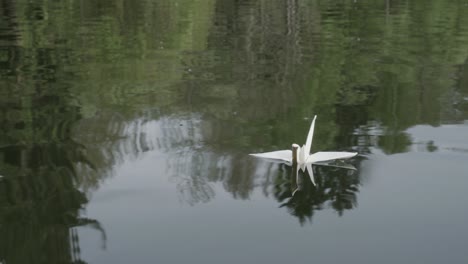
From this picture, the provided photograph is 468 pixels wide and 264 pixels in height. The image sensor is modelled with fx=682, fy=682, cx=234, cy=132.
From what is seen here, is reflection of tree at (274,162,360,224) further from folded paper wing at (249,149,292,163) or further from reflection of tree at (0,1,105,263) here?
reflection of tree at (0,1,105,263)

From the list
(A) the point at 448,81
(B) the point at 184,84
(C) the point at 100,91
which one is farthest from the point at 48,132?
(A) the point at 448,81

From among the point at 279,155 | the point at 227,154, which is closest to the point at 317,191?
the point at 279,155

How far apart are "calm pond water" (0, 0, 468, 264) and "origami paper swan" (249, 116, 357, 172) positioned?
0.08m

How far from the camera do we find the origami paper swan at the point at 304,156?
4.86 m

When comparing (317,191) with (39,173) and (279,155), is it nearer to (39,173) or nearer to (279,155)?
(279,155)

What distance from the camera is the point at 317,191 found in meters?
4.50

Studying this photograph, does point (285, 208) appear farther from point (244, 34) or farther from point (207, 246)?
point (244, 34)

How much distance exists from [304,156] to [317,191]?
45 cm

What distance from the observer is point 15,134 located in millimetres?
5707

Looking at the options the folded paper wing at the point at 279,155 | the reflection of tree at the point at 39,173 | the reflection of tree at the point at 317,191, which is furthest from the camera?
the folded paper wing at the point at 279,155

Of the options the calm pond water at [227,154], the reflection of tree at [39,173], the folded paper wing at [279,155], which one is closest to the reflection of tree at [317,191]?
the calm pond water at [227,154]

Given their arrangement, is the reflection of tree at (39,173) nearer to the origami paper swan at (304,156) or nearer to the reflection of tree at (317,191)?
the reflection of tree at (317,191)

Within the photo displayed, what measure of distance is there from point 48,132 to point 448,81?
15.4 feet

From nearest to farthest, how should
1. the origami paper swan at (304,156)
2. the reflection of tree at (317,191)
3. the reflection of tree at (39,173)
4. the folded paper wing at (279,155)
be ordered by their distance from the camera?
1. the reflection of tree at (39,173)
2. the reflection of tree at (317,191)
3. the origami paper swan at (304,156)
4. the folded paper wing at (279,155)
